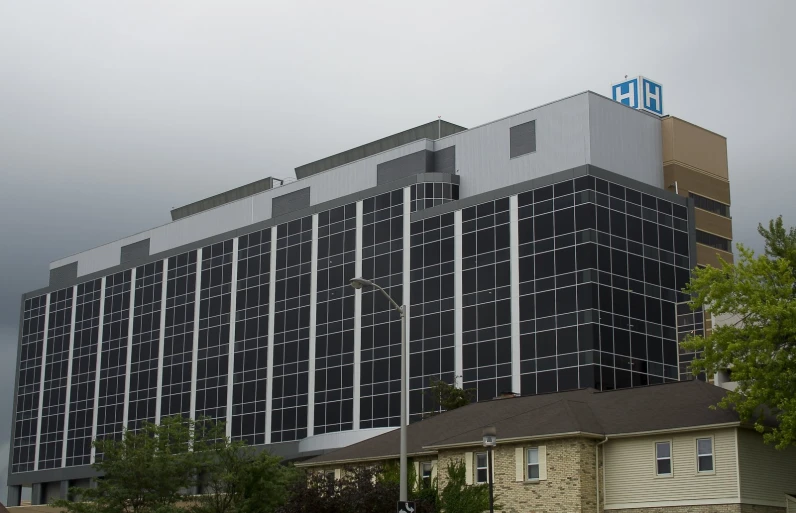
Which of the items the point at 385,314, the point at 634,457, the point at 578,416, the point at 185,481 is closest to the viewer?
the point at 634,457

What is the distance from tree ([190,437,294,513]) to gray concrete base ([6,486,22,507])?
277ft

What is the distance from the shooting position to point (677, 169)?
89.6 metres

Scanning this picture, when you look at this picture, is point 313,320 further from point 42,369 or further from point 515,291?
point 42,369

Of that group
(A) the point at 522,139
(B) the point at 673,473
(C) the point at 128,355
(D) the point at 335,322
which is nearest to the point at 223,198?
(C) the point at 128,355

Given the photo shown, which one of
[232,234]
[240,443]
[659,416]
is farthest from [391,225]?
[659,416]

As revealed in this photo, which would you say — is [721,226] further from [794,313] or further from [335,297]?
[794,313]

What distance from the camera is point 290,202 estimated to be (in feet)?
347

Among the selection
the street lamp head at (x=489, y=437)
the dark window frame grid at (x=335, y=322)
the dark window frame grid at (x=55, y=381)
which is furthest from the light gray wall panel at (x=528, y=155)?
the dark window frame grid at (x=55, y=381)

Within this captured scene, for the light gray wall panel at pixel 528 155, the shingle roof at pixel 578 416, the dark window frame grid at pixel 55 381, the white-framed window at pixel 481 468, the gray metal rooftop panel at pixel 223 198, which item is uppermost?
the gray metal rooftop panel at pixel 223 198

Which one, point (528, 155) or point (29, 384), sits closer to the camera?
point (528, 155)

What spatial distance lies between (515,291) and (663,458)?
41.9 m

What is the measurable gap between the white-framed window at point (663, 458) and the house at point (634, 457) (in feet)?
0.12

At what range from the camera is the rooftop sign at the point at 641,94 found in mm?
95875

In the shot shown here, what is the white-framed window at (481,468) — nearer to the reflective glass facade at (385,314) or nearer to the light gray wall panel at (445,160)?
the reflective glass facade at (385,314)
